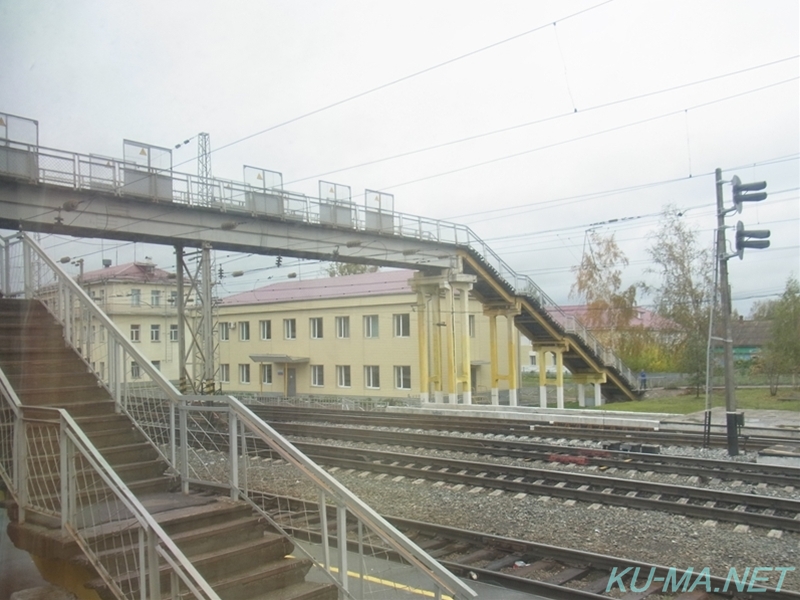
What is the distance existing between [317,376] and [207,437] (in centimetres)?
1908

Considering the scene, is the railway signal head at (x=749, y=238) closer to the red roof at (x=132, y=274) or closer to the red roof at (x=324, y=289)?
the red roof at (x=132, y=274)

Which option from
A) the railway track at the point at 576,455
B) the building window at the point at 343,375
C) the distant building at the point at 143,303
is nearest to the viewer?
the railway track at the point at 576,455

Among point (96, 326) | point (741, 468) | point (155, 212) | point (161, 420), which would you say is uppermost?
point (155, 212)

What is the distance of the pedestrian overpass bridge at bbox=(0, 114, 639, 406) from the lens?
12.2m

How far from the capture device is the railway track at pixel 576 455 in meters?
9.84

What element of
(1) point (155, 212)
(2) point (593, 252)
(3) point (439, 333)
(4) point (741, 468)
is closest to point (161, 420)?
(4) point (741, 468)

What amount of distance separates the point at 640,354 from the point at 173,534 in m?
29.2

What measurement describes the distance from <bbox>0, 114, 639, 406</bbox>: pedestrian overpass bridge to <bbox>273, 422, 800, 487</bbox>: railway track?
534 centimetres

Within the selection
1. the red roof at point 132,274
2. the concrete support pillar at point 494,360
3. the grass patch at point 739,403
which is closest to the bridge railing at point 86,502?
the red roof at point 132,274

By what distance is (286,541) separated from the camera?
4.82 m

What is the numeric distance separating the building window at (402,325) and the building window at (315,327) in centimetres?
308

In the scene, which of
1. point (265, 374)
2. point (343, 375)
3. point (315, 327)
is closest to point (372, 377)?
point (343, 375)

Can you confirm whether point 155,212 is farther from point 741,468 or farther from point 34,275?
point 741,468

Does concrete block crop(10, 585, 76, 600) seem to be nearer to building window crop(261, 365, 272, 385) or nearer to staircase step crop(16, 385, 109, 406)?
staircase step crop(16, 385, 109, 406)
